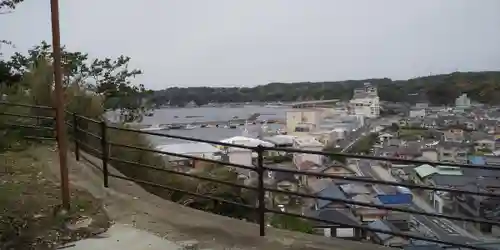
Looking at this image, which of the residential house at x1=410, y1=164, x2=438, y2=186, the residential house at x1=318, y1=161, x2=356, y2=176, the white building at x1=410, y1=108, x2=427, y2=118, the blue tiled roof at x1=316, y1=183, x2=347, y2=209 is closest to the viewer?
the residential house at x1=410, y1=164, x2=438, y2=186

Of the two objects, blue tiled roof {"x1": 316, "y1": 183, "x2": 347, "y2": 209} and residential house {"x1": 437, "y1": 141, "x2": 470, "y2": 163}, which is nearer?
blue tiled roof {"x1": 316, "y1": 183, "x2": 347, "y2": 209}

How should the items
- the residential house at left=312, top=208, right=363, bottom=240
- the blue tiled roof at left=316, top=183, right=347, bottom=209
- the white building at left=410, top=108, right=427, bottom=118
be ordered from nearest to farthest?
1. the residential house at left=312, top=208, right=363, bottom=240
2. the blue tiled roof at left=316, top=183, right=347, bottom=209
3. the white building at left=410, top=108, right=427, bottom=118

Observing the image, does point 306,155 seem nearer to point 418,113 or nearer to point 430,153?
point 430,153

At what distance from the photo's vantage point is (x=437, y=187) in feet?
12.2

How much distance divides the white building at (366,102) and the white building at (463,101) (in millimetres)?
1264

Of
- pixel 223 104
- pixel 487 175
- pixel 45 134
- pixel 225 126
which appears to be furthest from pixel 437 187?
pixel 45 134

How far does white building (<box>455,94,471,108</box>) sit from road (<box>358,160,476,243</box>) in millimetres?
2134

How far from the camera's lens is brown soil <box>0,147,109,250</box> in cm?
462

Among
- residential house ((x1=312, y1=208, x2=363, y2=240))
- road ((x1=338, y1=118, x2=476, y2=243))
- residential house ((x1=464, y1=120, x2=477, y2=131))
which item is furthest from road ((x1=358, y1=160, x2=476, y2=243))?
residential house ((x1=464, y1=120, x2=477, y2=131))

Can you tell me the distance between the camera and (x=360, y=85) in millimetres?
9039

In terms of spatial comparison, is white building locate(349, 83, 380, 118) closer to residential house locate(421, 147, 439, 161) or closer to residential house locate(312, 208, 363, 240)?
residential house locate(421, 147, 439, 161)

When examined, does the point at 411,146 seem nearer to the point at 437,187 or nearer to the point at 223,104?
the point at 437,187

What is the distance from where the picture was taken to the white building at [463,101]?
6.50 m

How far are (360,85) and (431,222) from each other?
474 centimetres
